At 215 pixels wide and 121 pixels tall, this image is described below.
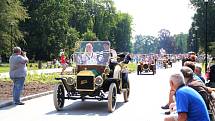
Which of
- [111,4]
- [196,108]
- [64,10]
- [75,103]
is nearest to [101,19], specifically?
[111,4]

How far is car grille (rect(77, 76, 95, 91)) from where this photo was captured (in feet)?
49.0

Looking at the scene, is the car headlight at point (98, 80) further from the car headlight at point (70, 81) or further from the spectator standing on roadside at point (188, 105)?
the spectator standing on roadside at point (188, 105)

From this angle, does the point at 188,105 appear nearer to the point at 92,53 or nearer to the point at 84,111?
the point at 84,111

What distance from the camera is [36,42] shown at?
79938mm

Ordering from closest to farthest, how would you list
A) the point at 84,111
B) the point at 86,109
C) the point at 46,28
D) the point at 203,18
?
the point at 84,111 < the point at 86,109 < the point at 46,28 < the point at 203,18

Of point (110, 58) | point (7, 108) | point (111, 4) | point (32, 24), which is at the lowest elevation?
point (7, 108)

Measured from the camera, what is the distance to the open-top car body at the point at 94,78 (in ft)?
49.1

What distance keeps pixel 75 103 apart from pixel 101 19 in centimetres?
9598

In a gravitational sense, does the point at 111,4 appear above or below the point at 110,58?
above

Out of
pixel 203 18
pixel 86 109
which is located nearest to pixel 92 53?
pixel 86 109

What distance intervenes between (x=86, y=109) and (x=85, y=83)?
90 cm

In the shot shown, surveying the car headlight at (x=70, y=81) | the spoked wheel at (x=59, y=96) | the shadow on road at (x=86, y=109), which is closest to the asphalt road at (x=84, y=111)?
the shadow on road at (x=86, y=109)

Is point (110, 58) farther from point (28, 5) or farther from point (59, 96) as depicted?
point (28, 5)

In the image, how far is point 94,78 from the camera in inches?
591
